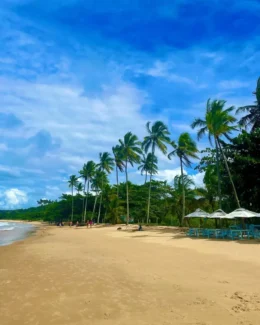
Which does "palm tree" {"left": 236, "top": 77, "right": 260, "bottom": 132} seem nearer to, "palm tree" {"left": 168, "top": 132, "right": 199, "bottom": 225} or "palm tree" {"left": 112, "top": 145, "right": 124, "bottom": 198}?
"palm tree" {"left": 168, "top": 132, "right": 199, "bottom": 225}

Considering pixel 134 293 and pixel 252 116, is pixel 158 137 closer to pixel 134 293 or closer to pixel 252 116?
pixel 252 116

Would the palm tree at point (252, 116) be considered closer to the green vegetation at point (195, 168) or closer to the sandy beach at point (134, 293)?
the green vegetation at point (195, 168)

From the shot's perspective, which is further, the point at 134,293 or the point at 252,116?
the point at 252,116

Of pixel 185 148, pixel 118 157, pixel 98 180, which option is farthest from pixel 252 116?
pixel 98 180

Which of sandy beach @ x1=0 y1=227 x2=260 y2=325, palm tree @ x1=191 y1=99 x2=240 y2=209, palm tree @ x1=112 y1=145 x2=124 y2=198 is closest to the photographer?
sandy beach @ x1=0 y1=227 x2=260 y2=325

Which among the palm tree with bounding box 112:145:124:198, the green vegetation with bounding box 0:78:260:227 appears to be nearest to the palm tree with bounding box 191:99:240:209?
the green vegetation with bounding box 0:78:260:227

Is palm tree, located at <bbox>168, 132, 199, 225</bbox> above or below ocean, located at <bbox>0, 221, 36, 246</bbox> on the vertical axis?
above

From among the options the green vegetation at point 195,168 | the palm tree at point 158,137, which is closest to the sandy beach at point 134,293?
the green vegetation at point 195,168

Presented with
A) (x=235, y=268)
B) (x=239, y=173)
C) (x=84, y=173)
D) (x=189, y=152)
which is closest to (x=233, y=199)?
(x=239, y=173)

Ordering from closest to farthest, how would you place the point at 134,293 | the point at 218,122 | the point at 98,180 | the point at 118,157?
1. the point at 134,293
2. the point at 218,122
3. the point at 118,157
4. the point at 98,180

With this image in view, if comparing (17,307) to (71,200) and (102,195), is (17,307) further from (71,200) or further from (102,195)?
(71,200)

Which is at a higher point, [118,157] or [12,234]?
[118,157]

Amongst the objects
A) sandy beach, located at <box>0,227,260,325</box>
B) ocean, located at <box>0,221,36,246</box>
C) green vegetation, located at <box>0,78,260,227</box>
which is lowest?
sandy beach, located at <box>0,227,260,325</box>

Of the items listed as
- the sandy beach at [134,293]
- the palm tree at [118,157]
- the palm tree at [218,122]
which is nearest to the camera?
the sandy beach at [134,293]
